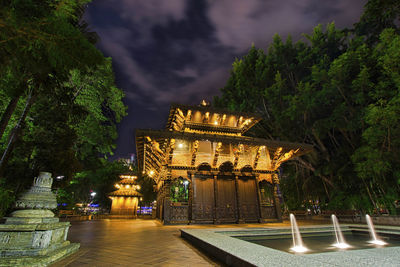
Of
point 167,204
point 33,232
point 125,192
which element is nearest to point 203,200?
point 167,204

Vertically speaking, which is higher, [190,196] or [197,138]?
[197,138]

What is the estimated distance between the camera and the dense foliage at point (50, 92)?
222cm

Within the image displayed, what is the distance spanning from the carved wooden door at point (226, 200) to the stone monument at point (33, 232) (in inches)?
346

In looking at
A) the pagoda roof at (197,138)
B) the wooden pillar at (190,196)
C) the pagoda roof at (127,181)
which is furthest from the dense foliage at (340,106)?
the pagoda roof at (127,181)

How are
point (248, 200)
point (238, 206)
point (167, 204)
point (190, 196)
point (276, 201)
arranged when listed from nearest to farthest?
1. point (167, 204)
2. point (190, 196)
3. point (238, 206)
4. point (248, 200)
5. point (276, 201)

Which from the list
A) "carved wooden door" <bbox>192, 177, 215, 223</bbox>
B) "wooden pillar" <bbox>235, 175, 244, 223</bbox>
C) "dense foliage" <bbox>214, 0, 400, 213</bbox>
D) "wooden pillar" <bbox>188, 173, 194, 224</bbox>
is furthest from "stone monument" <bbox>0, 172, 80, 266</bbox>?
"dense foliage" <bbox>214, 0, 400, 213</bbox>

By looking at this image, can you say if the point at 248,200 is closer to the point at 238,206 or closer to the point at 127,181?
the point at 238,206

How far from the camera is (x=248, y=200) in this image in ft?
38.9

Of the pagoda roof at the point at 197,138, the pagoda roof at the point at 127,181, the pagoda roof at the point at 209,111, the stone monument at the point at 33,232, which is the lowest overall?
the stone monument at the point at 33,232

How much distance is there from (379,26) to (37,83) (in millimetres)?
21855

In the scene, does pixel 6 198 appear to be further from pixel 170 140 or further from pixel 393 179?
pixel 393 179

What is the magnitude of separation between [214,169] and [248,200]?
10.1 ft

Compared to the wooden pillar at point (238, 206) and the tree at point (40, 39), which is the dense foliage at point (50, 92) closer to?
the tree at point (40, 39)

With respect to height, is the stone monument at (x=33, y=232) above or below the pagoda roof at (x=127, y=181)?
below
